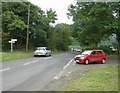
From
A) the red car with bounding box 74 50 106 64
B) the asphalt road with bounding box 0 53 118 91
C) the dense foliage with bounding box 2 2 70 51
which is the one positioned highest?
the dense foliage with bounding box 2 2 70 51

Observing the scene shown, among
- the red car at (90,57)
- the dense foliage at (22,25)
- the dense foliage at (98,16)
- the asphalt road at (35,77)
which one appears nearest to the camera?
the asphalt road at (35,77)

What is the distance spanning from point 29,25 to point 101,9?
22910 mm

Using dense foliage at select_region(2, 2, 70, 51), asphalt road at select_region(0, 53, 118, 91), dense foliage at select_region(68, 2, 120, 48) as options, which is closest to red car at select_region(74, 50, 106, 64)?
asphalt road at select_region(0, 53, 118, 91)

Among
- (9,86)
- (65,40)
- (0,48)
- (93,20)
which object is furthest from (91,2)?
(65,40)

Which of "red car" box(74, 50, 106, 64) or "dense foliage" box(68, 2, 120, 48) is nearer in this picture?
"red car" box(74, 50, 106, 64)

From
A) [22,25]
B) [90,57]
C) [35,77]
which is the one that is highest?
[22,25]

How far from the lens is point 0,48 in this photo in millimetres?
45969

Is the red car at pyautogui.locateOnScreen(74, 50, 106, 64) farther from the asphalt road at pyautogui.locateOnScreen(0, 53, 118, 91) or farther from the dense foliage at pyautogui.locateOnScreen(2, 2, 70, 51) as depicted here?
the dense foliage at pyautogui.locateOnScreen(2, 2, 70, 51)

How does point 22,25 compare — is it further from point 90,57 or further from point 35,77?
point 35,77

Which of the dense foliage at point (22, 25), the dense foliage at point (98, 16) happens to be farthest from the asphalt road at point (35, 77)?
the dense foliage at point (22, 25)

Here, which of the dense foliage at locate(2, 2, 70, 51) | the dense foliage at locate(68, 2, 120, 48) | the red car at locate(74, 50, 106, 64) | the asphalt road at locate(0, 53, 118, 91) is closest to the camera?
the asphalt road at locate(0, 53, 118, 91)

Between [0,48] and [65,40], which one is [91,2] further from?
[65,40]

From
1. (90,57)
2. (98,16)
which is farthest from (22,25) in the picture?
(90,57)

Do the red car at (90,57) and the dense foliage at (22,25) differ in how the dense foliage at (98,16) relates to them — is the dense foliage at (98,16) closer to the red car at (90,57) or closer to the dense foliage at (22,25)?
the red car at (90,57)
